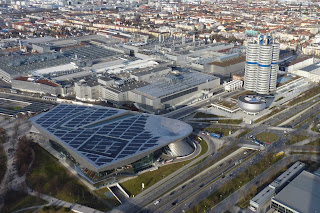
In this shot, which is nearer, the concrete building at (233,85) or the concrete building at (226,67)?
the concrete building at (233,85)

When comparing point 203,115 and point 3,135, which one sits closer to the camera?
point 3,135

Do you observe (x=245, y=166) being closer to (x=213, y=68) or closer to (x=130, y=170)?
(x=130, y=170)

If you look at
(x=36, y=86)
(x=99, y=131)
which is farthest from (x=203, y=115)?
(x=36, y=86)

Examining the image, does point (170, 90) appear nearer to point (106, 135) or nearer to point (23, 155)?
point (106, 135)

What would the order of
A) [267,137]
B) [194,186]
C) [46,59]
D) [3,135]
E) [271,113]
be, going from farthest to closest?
[46,59] < [271,113] < [3,135] < [267,137] < [194,186]

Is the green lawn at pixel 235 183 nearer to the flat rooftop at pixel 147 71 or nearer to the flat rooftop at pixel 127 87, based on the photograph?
the flat rooftop at pixel 127 87

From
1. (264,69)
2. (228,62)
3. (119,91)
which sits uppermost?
(264,69)

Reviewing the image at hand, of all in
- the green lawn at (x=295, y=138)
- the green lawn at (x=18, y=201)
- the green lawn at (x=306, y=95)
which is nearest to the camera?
the green lawn at (x=18, y=201)

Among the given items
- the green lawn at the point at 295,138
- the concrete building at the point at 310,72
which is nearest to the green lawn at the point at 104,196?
the green lawn at the point at 295,138
